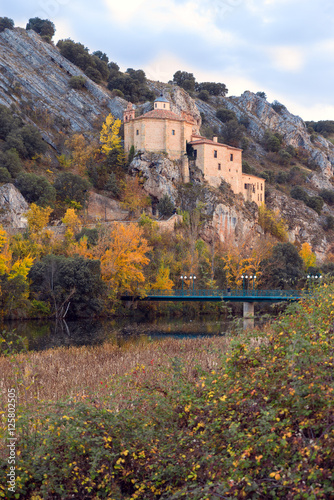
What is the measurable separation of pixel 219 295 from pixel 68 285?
11834mm

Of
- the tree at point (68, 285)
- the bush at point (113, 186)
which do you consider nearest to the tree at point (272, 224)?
the bush at point (113, 186)

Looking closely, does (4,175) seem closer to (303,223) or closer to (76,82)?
(76,82)

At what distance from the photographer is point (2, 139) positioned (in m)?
68.7

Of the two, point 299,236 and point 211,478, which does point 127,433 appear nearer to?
point 211,478

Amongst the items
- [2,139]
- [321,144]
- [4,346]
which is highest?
[321,144]

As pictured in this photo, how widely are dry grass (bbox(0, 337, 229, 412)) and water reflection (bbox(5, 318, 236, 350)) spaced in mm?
6830

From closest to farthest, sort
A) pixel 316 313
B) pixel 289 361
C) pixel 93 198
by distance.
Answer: pixel 289 361
pixel 316 313
pixel 93 198

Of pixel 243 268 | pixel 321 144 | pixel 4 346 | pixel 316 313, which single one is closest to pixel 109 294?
pixel 243 268

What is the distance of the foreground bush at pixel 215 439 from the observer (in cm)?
596

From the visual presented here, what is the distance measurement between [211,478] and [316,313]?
4.23 m

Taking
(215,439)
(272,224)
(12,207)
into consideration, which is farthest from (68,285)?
(272,224)

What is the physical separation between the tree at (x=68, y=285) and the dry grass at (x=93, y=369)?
16855 mm

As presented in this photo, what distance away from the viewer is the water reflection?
3067 centimetres

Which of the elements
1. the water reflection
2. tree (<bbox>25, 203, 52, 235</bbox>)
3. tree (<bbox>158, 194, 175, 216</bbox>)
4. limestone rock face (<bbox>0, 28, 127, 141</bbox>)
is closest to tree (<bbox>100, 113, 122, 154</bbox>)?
limestone rock face (<bbox>0, 28, 127, 141</bbox>)
